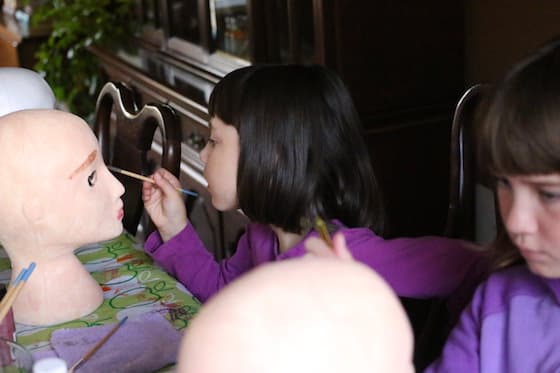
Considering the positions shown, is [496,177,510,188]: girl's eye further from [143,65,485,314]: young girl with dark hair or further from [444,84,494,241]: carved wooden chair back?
[444,84,494,241]: carved wooden chair back

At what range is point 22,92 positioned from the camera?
4.63 feet

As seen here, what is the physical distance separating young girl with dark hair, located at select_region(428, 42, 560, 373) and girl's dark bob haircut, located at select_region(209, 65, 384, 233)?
29 cm

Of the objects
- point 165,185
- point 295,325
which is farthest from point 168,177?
point 295,325

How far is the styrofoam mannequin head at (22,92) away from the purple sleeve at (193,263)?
313 mm

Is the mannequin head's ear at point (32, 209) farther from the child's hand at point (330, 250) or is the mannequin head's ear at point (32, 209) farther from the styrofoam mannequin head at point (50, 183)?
the child's hand at point (330, 250)

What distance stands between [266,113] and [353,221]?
0.22 m

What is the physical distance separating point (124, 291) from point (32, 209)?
215 mm

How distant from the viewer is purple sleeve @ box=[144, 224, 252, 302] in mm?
1347

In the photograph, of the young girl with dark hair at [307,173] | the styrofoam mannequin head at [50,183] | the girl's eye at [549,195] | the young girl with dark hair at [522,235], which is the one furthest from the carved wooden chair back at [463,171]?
the styrofoam mannequin head at [50,183]

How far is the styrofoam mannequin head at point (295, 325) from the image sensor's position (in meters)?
0.54

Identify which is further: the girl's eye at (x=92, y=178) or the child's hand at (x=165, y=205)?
the child's hand at (x=165, y=205)

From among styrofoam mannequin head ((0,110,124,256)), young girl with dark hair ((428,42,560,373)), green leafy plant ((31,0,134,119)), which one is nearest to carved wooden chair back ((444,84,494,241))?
young girl with dark hair ((428,42,560,373))

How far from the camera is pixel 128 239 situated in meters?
1.43

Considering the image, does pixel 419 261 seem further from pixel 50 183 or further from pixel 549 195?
pixel 50 183
